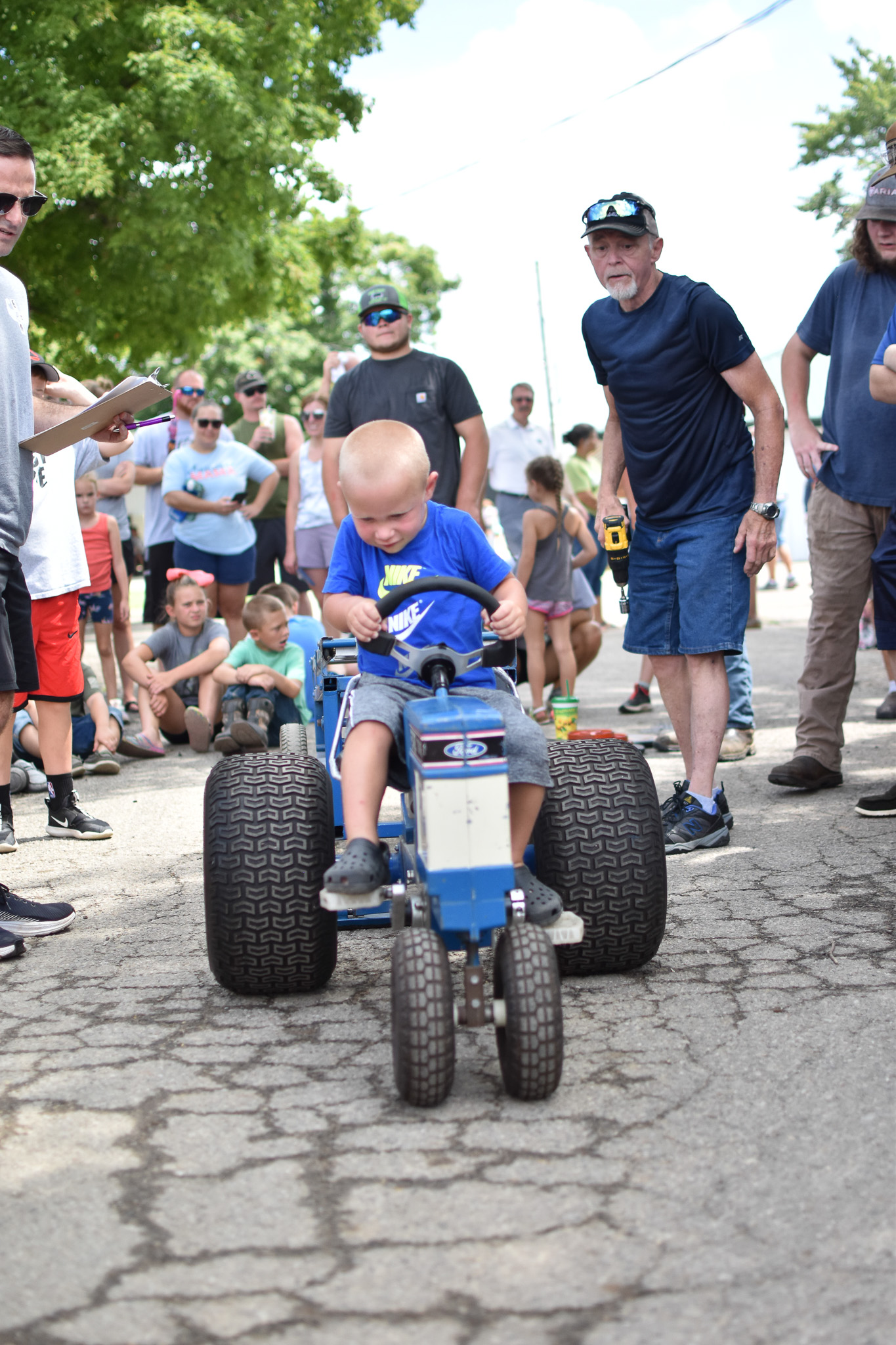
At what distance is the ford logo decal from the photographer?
3.00 m

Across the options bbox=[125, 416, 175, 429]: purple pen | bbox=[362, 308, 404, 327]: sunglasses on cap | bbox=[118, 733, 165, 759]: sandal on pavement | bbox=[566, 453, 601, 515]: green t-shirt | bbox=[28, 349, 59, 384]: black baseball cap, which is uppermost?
bbox=[362, 308, 404, 327]: sunglasses on cap

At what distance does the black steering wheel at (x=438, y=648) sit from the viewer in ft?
10.7

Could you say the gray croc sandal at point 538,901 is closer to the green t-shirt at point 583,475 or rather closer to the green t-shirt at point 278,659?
the green t-shirt at point 278,659

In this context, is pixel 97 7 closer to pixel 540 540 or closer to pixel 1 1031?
pixel 540 540

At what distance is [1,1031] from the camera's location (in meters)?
3.48

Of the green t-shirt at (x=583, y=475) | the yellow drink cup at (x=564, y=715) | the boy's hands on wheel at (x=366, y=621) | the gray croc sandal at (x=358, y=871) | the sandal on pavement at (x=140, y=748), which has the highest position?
the green t-shirt at (x=583, y=475)

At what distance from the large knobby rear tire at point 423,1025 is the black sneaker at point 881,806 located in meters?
3.07

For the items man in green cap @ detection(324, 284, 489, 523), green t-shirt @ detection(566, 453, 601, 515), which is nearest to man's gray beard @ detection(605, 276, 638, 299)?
man in green cap @ detection(324, 284, 489, 523)

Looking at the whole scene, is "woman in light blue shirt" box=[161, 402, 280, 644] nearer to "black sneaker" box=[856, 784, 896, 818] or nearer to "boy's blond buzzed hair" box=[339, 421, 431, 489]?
"black sneaker" box=[856, 784, 896, 818]

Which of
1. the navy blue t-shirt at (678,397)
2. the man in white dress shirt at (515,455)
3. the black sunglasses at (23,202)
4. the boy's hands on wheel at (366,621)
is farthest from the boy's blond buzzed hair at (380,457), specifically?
the man in white dress shirt at (515,455)

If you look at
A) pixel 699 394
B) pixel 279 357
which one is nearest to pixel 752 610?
pixel 699 394

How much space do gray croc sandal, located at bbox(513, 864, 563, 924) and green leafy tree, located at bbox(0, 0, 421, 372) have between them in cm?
1377

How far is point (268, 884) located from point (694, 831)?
2109mm

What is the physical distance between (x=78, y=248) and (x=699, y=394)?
43.4 ft
